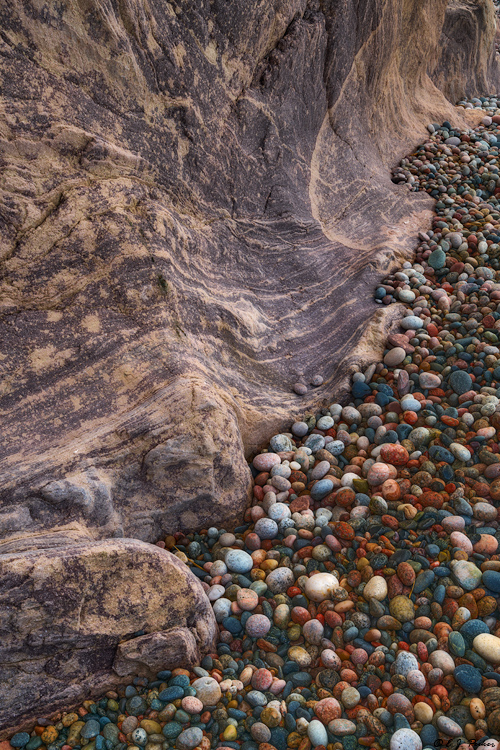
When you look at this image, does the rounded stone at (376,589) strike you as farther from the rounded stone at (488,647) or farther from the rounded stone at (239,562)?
the rounded stone at (239,562)

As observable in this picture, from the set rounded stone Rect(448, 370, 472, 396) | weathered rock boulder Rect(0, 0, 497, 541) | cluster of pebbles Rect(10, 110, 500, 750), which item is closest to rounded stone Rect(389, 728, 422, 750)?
cluster of pebbles Rect(10, 110, 500, 750)

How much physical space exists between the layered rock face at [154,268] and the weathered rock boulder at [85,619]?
2cm

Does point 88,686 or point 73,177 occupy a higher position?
point 73,177

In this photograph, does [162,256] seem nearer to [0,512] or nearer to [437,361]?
[0,512]

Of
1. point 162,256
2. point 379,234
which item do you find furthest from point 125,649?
point 379,234

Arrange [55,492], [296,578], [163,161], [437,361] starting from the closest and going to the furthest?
[55,492]
[296,578]
[163,161]
[437,361]

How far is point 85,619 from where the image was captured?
2.03 m

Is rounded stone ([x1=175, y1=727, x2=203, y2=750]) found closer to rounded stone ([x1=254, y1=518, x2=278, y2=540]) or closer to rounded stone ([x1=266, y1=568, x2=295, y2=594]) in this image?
rounded stone ([x1=266, y1=568, x2=295, y2=594])

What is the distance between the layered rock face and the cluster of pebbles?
7.4 inches

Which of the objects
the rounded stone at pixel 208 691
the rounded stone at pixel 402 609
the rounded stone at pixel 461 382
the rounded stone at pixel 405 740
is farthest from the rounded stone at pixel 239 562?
the rounded stone at pixel 461 382

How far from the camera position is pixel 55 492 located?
2139mm

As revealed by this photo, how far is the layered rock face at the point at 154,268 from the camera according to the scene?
221 centimetres

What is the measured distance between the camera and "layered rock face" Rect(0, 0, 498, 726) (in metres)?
2.21

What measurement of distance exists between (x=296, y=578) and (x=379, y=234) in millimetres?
2952
